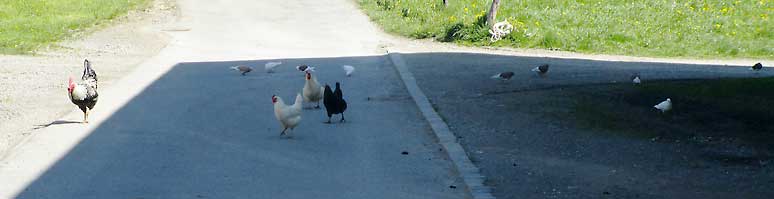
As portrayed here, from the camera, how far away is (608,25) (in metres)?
28.1

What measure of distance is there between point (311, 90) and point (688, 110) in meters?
5.02

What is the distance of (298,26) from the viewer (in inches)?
1214

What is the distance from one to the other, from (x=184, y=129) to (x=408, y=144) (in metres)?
2.90

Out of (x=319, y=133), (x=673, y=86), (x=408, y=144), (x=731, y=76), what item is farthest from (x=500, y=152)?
(x=731, y=76)

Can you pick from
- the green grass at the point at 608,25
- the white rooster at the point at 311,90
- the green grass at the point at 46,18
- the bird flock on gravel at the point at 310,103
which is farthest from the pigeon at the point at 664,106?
the green grass at the point at 46,18

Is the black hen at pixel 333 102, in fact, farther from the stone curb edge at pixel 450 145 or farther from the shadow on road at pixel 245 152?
the stone curb edge at pixel 450 145

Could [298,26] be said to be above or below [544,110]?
below

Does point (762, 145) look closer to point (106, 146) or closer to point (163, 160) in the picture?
point (163, 160)

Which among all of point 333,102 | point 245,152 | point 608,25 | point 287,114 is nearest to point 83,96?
point 287,114

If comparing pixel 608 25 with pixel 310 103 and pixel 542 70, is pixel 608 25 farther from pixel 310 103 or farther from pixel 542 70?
pixel 310 103

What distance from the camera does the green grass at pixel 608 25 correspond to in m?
25.7

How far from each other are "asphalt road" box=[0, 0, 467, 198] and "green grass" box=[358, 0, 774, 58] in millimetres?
5112

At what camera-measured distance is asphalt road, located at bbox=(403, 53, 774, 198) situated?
389 inches

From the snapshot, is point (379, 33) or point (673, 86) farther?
point (379, 33)
